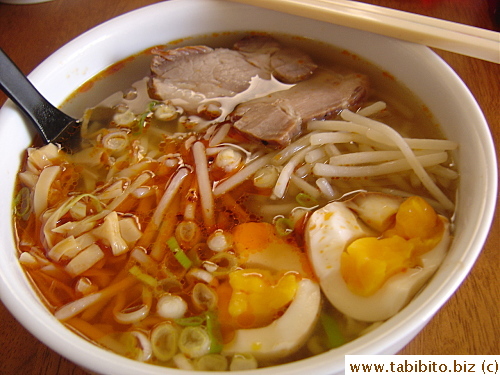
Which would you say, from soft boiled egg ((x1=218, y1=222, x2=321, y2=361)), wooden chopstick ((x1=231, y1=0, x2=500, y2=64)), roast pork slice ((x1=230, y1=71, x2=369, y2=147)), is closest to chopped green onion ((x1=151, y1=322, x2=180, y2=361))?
soft boiled egg ((x1=218, y1=222, x2=321, y2=361))

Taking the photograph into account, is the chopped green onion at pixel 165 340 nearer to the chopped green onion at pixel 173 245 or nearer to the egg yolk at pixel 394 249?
the chopped green onion at pixel 173 245

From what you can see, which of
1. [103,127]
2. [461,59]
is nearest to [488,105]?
[461,59]

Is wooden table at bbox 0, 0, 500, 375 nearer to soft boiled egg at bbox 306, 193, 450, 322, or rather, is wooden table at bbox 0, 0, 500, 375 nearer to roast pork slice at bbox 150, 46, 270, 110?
soft boiled egg at bbox 306, 193, 450, 322

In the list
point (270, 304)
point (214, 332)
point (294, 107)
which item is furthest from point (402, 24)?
point (214, 332)

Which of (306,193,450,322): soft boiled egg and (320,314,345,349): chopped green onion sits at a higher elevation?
(306,193,450,322): soft boiled egg

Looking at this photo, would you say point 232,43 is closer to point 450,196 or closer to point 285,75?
point 285,75
